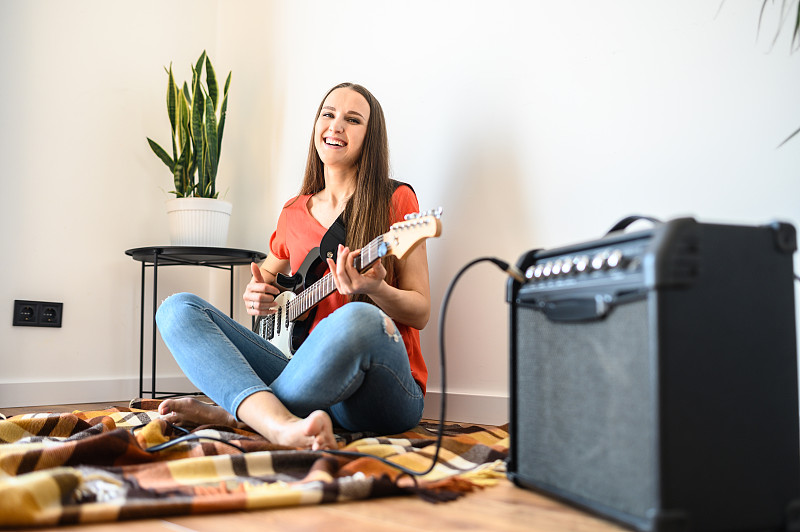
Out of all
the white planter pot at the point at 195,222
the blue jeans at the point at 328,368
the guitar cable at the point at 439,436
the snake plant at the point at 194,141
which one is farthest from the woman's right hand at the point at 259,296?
the snake plant at the point at 194,141

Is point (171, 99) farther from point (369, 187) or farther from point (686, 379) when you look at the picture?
point (686, 379)

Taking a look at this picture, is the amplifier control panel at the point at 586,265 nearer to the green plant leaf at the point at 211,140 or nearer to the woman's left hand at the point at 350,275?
the woman's left hand at the point at 350,275

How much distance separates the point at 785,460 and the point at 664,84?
0.93 meters

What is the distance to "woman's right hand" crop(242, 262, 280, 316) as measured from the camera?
5.30 feet

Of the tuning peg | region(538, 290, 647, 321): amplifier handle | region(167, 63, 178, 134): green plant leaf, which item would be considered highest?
region(167, 63, 178, 134): green plant leaf

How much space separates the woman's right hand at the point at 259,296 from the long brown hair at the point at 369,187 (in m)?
0.24

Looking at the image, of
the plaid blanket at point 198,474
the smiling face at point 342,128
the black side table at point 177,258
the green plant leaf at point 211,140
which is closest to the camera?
the plaid blanket at point 198,474

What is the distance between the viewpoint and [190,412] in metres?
1.40

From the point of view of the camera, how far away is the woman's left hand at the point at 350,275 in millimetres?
1250

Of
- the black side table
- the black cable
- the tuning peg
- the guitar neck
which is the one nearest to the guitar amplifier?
the black cable

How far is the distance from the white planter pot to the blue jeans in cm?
90

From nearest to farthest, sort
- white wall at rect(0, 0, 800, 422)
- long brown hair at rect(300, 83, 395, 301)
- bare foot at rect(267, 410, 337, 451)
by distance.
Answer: bare foot at rect(267, 410, 337, 451)
white wall at rect(0, 0, 800, 422)
long brown hair at rect(300, 83, 395, 301)

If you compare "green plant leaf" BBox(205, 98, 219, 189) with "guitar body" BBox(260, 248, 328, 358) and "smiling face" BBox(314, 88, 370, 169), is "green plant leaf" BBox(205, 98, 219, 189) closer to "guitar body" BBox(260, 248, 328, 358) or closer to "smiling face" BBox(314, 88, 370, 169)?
"smiling face" BBox(314, 88, 370, 169)

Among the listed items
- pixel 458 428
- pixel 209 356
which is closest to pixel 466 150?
pixel 458 428
